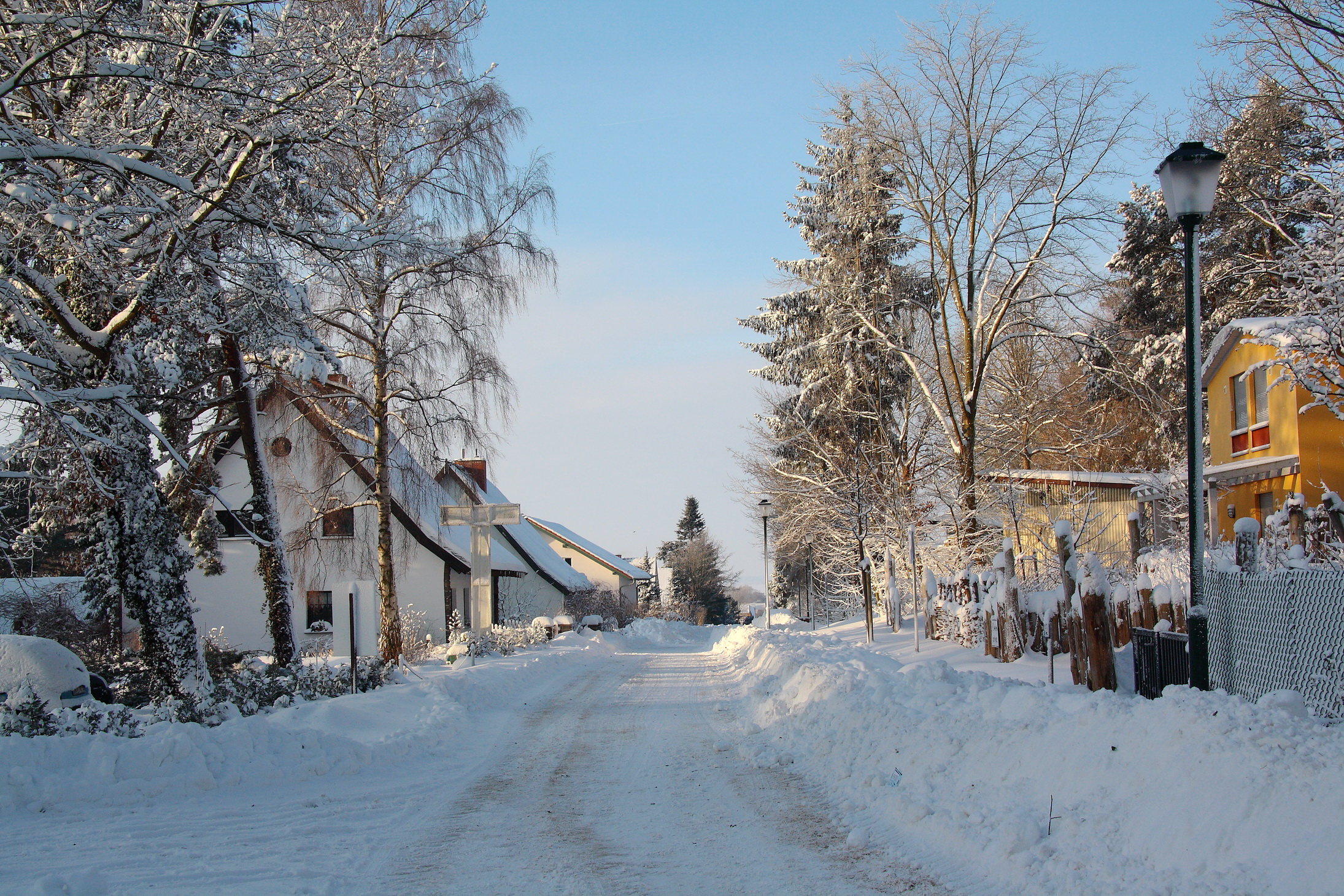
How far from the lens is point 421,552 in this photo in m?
30.2

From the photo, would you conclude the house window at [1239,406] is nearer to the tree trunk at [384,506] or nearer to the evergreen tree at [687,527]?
the tree trunk at [384,506]

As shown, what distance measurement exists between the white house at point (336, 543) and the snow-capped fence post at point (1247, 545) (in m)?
14.7

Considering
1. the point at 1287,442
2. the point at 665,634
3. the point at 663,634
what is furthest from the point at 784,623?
the point at 1287,442

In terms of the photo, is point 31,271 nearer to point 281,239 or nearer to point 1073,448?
point 281,239

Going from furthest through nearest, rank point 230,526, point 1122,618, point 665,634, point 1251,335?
point 665,634, point 230,526, point 1251,335, point 1122,618

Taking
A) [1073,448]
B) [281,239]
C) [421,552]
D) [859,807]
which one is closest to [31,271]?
[281,239]

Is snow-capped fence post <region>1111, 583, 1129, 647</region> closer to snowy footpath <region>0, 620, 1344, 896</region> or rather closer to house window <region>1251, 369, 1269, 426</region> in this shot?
snowy footpath <region>0, 620, 1344, 896</region>

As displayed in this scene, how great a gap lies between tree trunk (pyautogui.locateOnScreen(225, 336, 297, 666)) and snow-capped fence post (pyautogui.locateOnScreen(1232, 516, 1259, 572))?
45.9 ft

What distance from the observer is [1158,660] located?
841cm

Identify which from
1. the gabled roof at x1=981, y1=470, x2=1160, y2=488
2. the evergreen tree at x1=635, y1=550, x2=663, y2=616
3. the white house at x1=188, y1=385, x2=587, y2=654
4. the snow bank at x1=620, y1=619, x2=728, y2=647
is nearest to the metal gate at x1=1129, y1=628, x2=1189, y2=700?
the white house at x1=188, y1=385, x2=587, y2=654

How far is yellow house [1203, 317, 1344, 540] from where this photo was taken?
77.2ft

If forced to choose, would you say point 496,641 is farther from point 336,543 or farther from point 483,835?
point 483,835

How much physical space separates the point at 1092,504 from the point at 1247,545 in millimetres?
14607

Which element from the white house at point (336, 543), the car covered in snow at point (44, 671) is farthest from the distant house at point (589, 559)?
the car covered in snow at point (44, 671)
